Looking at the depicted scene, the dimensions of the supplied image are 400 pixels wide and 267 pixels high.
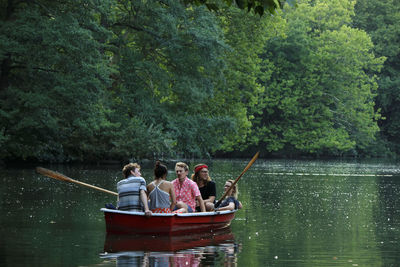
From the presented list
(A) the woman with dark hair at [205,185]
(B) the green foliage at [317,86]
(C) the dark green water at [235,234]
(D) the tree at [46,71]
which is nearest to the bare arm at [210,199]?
(A) the woman with dark hair at [205,185]

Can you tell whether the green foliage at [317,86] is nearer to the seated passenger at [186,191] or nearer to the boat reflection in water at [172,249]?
the seated passenger at [186,191]

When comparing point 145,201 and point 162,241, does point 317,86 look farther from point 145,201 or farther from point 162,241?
point 162,241

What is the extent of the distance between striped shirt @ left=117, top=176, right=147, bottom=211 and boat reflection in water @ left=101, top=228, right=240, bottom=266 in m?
0.58

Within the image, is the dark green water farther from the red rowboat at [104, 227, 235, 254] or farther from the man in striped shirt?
the man in striped shirt

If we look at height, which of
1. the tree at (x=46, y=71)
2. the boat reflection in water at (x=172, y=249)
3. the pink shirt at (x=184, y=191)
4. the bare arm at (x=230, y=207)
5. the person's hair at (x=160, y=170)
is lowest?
the boat reflection in water at (x=172, y=249)

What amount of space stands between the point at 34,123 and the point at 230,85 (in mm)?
18973

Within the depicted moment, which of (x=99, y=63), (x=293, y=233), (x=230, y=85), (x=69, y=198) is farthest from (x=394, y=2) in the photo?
(x=293, y=233)

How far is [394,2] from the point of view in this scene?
3046 inches

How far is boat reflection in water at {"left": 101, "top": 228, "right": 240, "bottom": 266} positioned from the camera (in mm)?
12211

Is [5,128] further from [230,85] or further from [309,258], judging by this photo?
[309,258]

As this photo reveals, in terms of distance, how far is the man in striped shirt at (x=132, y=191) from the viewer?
15.4 meters

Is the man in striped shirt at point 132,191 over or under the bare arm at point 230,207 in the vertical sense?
over

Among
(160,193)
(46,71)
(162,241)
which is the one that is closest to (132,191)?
(160,193)

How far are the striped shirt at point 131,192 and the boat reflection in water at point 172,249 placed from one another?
582 mm
